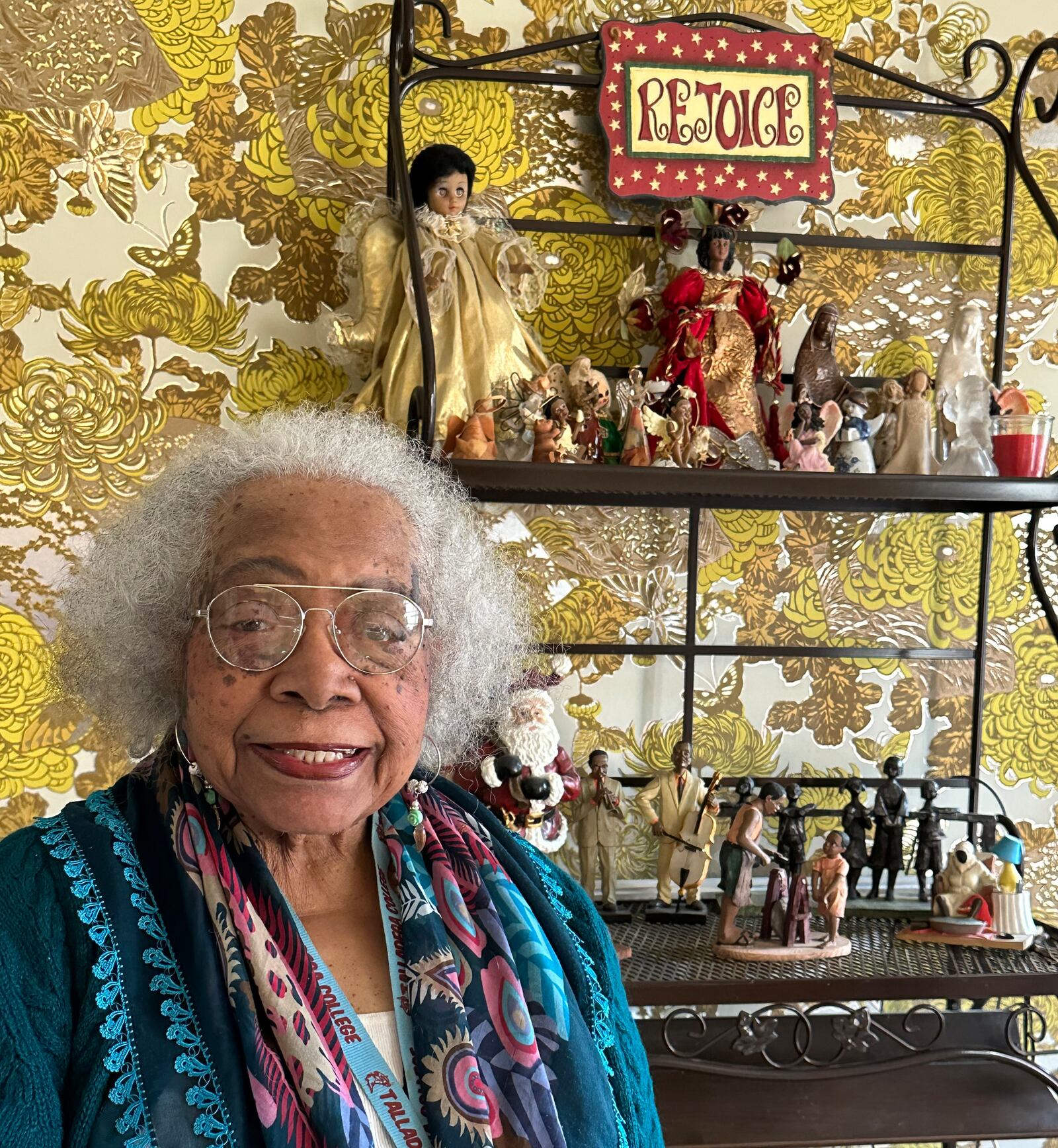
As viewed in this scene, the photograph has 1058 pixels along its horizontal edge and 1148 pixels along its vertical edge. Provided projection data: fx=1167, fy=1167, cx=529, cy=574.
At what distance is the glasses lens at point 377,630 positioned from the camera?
824 millimetres

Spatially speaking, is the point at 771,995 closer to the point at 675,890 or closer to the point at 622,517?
the point at 675,890

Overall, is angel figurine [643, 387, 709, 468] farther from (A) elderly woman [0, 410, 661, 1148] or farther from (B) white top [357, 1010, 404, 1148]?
(B) white top [357, 1010, 404, 1148]

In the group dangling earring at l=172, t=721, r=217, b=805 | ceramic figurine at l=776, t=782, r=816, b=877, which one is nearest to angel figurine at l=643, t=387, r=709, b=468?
ceramic figurine at l=776, t=782, r=816, b=877

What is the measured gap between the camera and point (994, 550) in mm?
1789

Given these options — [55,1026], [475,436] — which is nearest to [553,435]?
[475,436]

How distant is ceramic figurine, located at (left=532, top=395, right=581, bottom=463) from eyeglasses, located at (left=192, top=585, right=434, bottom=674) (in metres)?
0.63

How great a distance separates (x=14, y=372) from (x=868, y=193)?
4.13ft

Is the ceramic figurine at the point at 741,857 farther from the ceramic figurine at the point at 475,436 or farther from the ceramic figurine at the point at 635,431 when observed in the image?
the ceramic figurine at the point at 475,436

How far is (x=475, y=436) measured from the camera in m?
1.43

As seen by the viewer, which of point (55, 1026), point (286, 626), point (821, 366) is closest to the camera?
point (55, 1026)

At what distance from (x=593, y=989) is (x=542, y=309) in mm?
1041

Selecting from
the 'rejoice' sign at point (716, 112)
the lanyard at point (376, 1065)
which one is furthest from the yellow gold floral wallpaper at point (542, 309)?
the lanyard at point (376, 1065)

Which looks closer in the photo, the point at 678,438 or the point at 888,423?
the point at 678,438

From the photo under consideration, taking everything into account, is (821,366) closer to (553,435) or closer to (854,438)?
(854,438)
